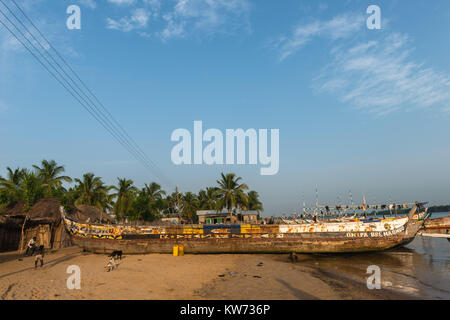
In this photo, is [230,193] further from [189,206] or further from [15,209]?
[15,209]

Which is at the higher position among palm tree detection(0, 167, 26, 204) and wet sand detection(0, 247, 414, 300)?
palm tree detection(0, 167, 26, 204)

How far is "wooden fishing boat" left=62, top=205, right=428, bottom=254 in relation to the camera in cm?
2120

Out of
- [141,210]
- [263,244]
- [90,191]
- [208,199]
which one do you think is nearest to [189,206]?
[208,199]

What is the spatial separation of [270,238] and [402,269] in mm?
9587

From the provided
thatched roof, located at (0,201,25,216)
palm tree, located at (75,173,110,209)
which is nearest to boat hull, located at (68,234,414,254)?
thatched roof, located at (0,201,25,216)

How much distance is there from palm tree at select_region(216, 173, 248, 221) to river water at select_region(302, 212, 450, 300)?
23692mm

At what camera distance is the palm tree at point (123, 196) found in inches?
1774

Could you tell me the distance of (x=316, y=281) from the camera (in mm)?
12461

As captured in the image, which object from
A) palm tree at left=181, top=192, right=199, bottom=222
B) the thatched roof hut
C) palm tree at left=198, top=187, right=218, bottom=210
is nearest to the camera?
the thatched roof hut

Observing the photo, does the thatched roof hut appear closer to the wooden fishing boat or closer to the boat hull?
the wooden fishing boat

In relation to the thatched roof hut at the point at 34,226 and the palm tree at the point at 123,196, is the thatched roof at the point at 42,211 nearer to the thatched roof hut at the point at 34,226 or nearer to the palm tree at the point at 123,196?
the thatched roof hut at the point at 34,226

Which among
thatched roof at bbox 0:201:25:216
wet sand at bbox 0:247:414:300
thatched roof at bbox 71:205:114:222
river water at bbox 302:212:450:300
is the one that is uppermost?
thatched roof at bbox 0:201:25:216

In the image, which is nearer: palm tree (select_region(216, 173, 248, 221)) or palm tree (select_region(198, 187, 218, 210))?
palm tree (select_region(216, 173, 248, 221))

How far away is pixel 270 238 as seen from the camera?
21500 millimetres
